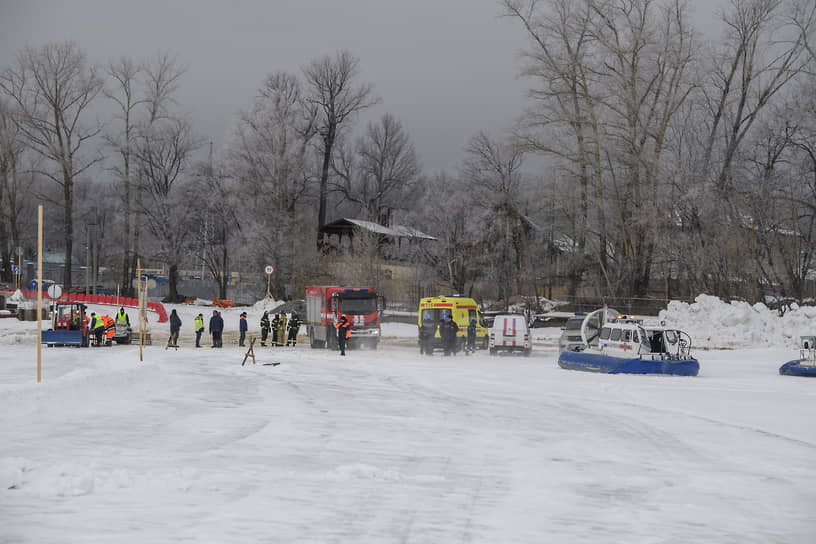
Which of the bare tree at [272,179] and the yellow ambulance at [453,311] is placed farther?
the bare tree at [272,179]

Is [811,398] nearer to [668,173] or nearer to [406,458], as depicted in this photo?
[406,458]

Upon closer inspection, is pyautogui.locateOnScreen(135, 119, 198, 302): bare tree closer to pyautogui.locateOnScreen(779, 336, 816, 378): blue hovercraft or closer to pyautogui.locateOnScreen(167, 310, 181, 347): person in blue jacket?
pyautogui.locateOnScreen(167, 310, 181, 347): person in blue jacket

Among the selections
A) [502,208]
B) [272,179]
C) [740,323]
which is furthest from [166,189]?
[740,323]

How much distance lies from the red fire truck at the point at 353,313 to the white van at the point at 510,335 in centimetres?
527

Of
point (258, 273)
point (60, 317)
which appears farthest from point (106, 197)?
point (60, 317)

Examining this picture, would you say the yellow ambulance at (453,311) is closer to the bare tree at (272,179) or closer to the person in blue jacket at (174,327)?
the person in blue jacket at (174,327)

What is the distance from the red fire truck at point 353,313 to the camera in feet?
104

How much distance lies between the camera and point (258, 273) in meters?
57.2

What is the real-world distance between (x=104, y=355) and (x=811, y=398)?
22081 millimetres

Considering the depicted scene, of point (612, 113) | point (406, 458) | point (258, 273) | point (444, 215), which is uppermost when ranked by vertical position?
point (612, 113)

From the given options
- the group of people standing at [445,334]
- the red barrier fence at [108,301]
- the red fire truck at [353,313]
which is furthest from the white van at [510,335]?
the red barrier fence at [108,301]

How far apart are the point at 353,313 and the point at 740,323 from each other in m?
16.8

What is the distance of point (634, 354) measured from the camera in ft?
73.0

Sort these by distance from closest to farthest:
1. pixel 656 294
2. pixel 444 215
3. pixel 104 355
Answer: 1. pixel 104 355
2. pixel 656 294
3. pixel 444 215
